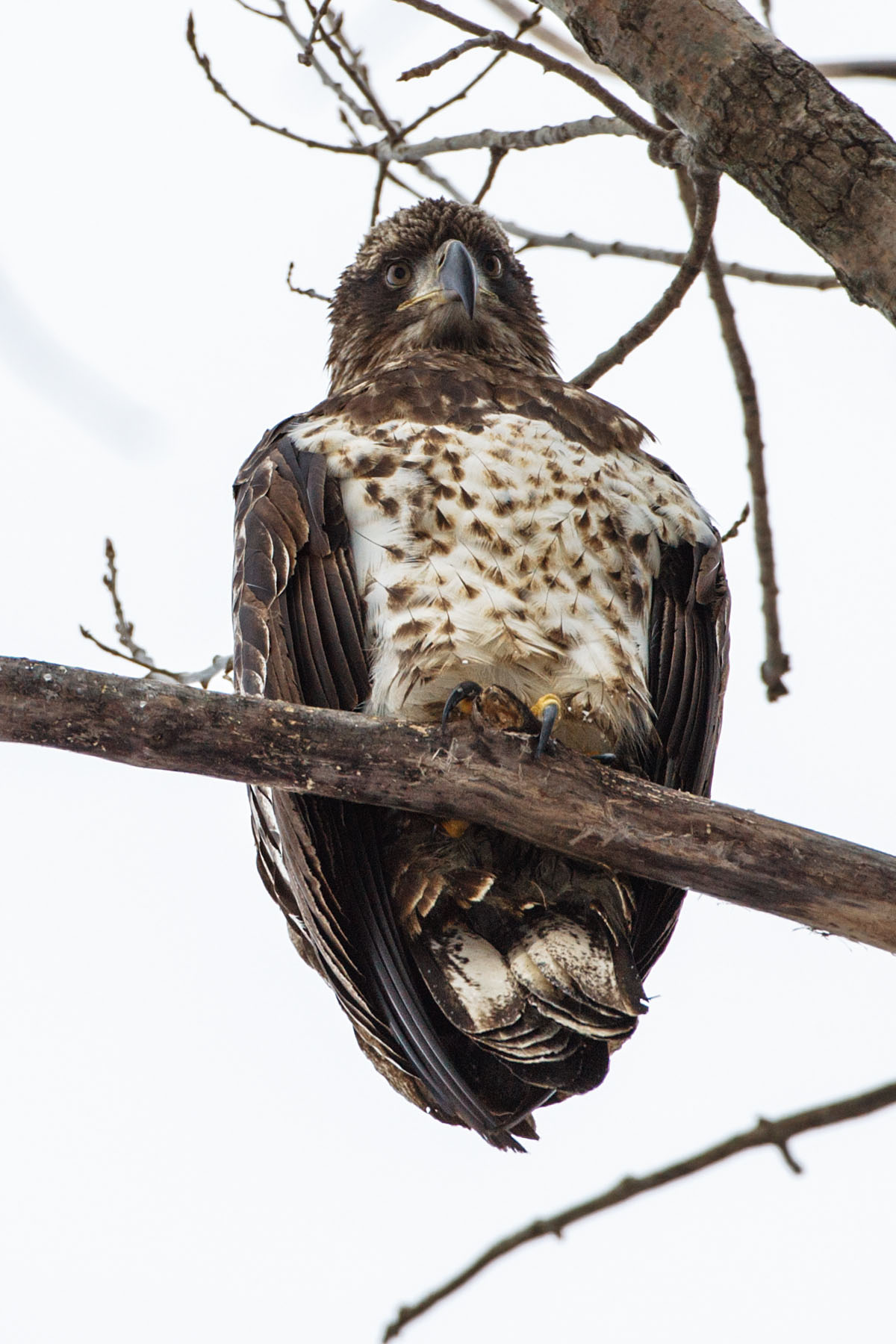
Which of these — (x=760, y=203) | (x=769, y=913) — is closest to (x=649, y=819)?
(x=769, y=913)

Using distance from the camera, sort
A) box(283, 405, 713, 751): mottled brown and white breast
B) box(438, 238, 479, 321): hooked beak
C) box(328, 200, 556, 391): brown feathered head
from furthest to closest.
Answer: box(328, 200, 556, 391): brown feathered head → box(438, 238, 479, 321): hooked beak → box(283, 405, 713, 751): mottled brown and white breast

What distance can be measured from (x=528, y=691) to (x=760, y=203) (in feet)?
4.71

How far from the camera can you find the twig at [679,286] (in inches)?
170

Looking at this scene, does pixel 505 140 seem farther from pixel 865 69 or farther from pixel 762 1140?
pixel 762 1140

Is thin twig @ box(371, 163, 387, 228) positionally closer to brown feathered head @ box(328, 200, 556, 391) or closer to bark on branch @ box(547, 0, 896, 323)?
brown feathered head @ box(328, 200, 556, 391)

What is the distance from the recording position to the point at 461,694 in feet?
11.8

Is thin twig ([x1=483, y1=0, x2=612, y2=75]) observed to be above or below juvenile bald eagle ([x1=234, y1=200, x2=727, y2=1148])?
above

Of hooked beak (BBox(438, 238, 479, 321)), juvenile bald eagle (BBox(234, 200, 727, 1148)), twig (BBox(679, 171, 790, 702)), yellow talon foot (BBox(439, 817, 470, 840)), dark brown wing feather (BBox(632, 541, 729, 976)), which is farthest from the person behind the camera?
hooked beak (BBox(438, 238, 479, 321))

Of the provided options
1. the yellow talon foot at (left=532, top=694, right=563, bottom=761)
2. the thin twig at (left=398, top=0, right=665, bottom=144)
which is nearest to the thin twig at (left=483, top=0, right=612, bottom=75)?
the thin twig at (left=398, top=0, right=665, bottom=144)

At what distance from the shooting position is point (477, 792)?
132 inches

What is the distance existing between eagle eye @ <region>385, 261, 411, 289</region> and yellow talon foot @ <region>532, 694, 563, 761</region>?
2579 millimetres

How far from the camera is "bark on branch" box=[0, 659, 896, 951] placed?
2.89 m

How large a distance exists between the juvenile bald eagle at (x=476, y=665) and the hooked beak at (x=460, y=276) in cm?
52

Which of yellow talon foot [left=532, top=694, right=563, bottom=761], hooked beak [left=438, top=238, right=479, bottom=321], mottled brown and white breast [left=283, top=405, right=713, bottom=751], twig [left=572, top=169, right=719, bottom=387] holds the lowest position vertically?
yellow talon foot [left=532, top=694, right=563, bottom=761]
